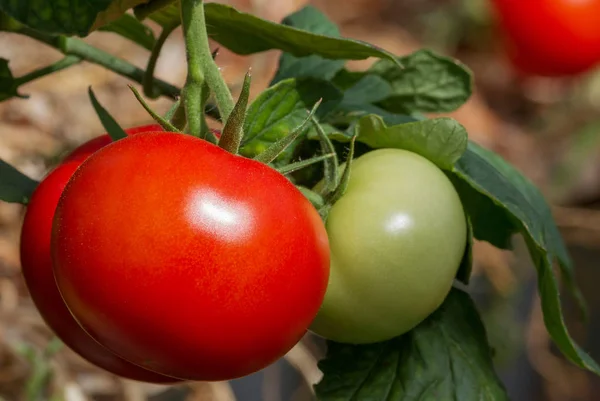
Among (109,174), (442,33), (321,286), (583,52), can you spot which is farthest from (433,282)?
(442,33)

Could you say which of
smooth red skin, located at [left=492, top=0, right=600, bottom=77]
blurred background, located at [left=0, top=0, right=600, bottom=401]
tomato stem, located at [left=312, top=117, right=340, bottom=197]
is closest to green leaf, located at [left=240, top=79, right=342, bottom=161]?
tomato stem, located at [left=312, top=117, right=340, bottom=197]

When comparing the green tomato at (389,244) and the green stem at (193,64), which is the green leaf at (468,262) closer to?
the green tomato at (389,244)

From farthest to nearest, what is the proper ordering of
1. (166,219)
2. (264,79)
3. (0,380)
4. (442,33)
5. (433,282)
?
(442,33) → (264,79) → (0,380) → (433,282) → (166,219)

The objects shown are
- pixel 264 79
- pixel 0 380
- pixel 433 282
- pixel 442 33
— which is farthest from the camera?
pixel 442 33

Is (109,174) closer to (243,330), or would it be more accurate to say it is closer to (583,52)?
(243,330)

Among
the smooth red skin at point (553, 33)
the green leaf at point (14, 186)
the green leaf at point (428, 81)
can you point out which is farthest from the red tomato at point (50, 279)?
the smooth red skin at point (553, 33)

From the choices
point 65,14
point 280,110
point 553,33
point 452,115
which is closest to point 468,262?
point 280,110
